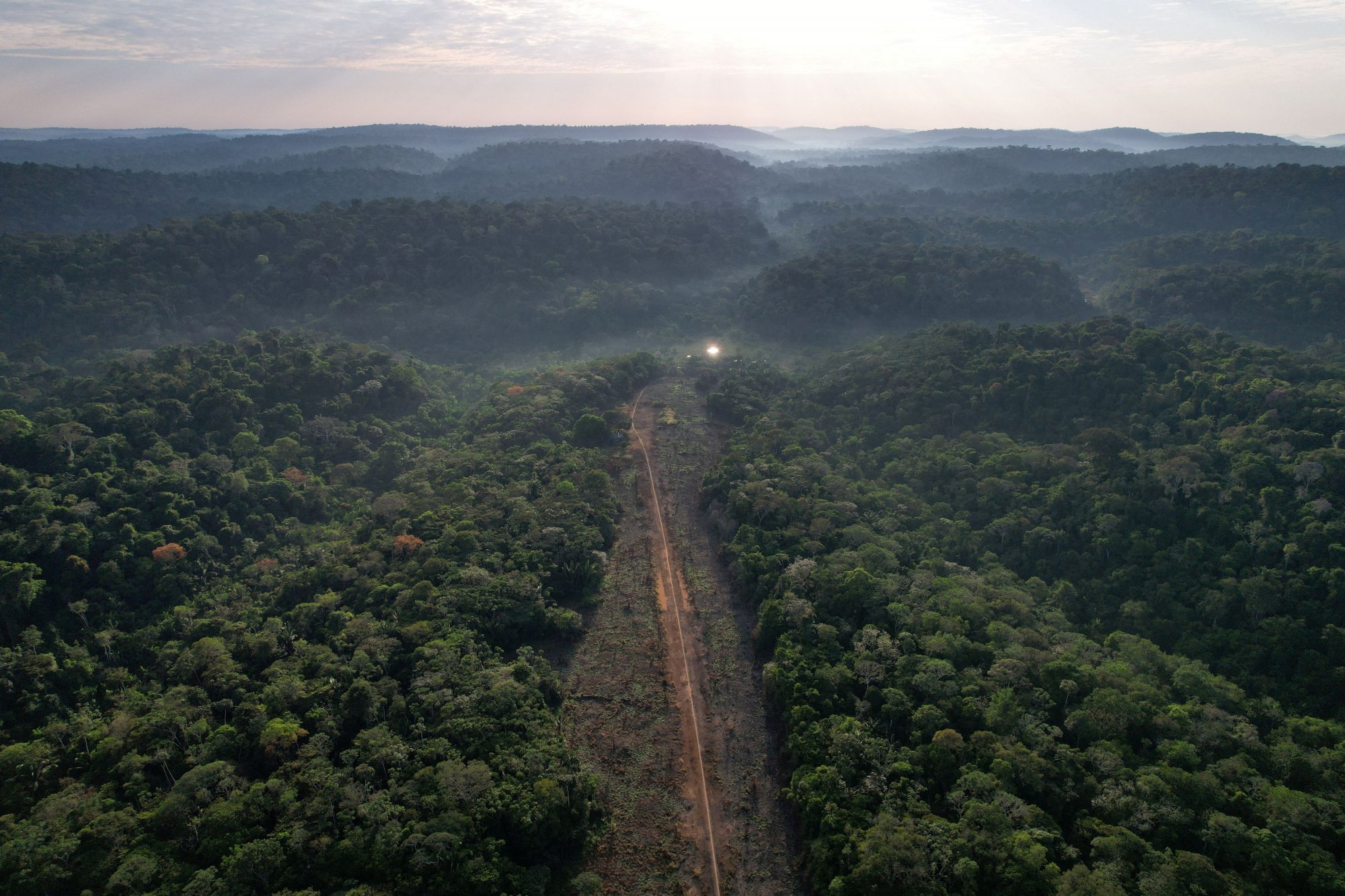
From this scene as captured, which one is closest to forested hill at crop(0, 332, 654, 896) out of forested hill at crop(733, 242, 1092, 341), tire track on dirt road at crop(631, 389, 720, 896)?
tire track on dirt road at crop(631, 389, 720, 896)

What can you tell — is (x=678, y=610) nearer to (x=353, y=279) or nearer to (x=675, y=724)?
(x=675, y=724)

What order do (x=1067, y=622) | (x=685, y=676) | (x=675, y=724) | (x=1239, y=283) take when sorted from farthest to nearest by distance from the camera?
(x=1239, y=283)
(x=1067, y=622)
(x=685, y=676)
(x=675, y=724)

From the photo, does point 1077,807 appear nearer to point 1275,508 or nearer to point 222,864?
point 1275,508

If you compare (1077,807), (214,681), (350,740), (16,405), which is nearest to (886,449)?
(1077,807)

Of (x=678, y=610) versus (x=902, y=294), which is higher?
(x=902, y=294)

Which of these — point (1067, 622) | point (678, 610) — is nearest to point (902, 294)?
point (1067, 622)
